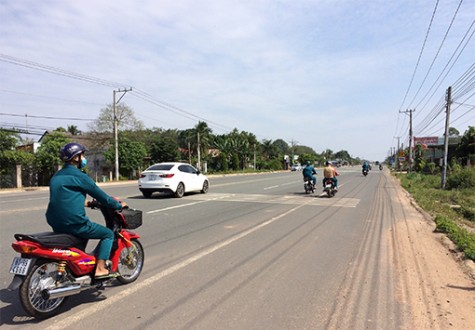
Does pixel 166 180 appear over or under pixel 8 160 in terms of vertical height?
under

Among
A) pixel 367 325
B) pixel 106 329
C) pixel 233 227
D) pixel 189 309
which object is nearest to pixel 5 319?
pixel 106 329

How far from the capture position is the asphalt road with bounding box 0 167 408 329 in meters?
3.93

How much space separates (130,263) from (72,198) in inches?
56.1

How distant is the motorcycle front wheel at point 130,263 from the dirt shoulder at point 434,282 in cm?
353

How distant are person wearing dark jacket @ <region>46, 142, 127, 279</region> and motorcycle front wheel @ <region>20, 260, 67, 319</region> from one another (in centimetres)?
43

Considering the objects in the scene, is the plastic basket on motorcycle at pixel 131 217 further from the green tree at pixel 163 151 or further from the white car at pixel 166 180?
the green tree at pixel 163 151

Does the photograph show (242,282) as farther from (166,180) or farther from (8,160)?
(8,160)

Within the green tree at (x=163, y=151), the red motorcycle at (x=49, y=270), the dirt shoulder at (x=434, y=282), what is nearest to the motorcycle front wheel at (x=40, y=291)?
the red motorcycle at (x=49, y=270)

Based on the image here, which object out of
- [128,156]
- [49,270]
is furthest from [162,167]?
[128,156]

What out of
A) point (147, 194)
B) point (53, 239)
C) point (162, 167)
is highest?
point (162, 167)

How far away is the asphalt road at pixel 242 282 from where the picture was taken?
155 inches

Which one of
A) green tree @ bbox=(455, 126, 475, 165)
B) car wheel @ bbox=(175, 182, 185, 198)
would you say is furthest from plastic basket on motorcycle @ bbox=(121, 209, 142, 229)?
green tree @ bbox=(455, 126, 475, 165)

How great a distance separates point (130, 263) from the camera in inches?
200

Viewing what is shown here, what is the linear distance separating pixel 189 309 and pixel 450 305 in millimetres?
3169
